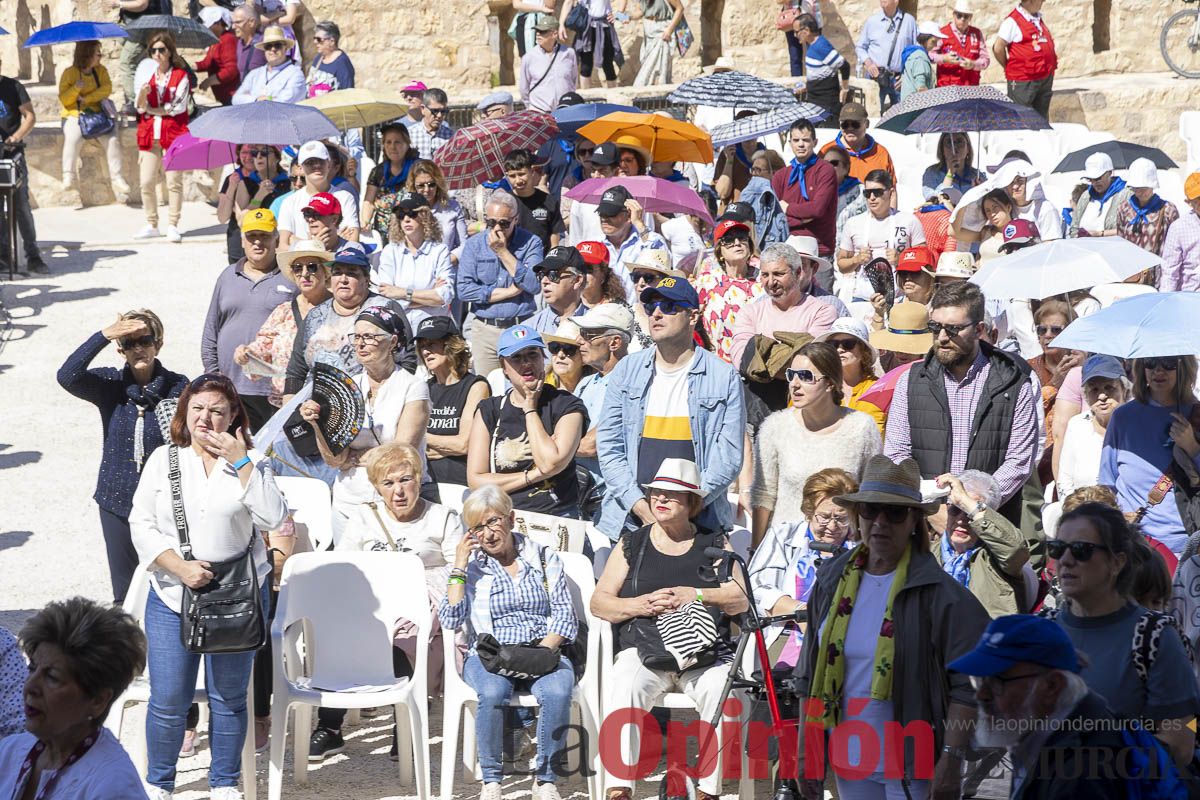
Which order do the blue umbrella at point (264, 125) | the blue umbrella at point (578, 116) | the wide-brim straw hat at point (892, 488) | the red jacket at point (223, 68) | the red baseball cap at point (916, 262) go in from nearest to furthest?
the wide-brim straw hat at point (892, 488) < the red baseball cap at point (916, 262) < the blue umbrella at point (264, 125) < the blue umbrella at point (578, 116) < the red jacket at point (223, 68)

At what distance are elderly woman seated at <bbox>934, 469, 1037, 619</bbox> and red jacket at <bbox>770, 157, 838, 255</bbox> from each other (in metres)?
5.35

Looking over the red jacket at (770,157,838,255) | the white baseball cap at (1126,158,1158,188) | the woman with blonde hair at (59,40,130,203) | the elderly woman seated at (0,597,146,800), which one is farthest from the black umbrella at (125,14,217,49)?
the elderly woman seated at (0,597,146,800)

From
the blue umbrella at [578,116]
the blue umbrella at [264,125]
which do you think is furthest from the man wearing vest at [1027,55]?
the blue umbrella at [264,125]

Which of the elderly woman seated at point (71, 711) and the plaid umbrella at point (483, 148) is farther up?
the plaid umbrella at point (483, 148)

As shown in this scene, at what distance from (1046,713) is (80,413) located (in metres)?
8.97

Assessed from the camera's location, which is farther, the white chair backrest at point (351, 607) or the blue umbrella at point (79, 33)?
the blue umbrella at point (79, 33)

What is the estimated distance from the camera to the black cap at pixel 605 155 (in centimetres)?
1066

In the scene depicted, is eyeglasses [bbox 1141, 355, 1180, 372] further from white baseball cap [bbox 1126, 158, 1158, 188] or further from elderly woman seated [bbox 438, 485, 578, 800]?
white baseball cap [bbox 1126, 158, 1158, 188]

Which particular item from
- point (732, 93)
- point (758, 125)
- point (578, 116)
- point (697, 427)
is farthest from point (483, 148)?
point (697, 427)

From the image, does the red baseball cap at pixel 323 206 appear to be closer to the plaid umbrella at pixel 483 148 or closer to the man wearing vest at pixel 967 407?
the plaid umbrella at pixel 483 148

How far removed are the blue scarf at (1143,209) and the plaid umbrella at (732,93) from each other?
10.5ft

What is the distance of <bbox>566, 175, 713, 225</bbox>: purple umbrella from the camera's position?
33.6ft

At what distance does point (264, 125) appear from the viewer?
11188 mm

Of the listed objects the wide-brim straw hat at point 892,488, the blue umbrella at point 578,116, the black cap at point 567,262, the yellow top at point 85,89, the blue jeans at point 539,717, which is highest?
the yellow top at point 85,89
